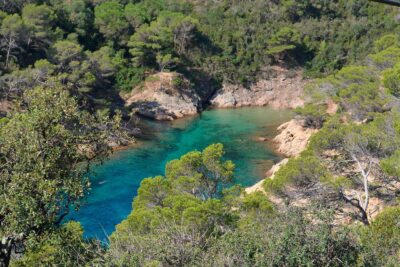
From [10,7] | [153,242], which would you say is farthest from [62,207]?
[10,7]

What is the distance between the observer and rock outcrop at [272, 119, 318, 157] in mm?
32969

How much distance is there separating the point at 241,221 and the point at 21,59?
90.3ft

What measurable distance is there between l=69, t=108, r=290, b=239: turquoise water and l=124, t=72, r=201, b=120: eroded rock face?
57.9 inches

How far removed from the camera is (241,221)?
1428 cm

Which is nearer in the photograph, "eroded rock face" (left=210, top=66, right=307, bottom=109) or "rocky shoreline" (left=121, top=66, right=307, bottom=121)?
"rocky shoreline" (left=121, top=66, right=307, bottom=121)

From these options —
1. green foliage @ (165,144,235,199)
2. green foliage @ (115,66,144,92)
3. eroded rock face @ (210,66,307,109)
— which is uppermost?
green foliage @ (165,144,235,199)

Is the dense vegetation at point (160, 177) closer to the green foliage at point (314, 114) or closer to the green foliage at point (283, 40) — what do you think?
the green foliage at point (314, 114)

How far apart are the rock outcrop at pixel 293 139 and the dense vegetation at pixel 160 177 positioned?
43.4 inches

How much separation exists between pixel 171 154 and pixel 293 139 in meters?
8.96

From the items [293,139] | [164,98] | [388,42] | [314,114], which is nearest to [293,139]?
[293,139]

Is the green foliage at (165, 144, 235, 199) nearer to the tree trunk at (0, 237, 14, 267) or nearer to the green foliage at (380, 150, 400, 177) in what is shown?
the green foliage at (380, 150, 400, 177)

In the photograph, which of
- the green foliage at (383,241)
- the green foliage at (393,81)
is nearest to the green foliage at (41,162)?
the green foliage at (383,241)

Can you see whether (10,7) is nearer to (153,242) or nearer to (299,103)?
(299,103)

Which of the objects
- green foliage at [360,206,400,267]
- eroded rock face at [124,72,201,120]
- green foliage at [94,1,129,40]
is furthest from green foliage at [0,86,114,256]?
green foliage at [94,1,129,40]
